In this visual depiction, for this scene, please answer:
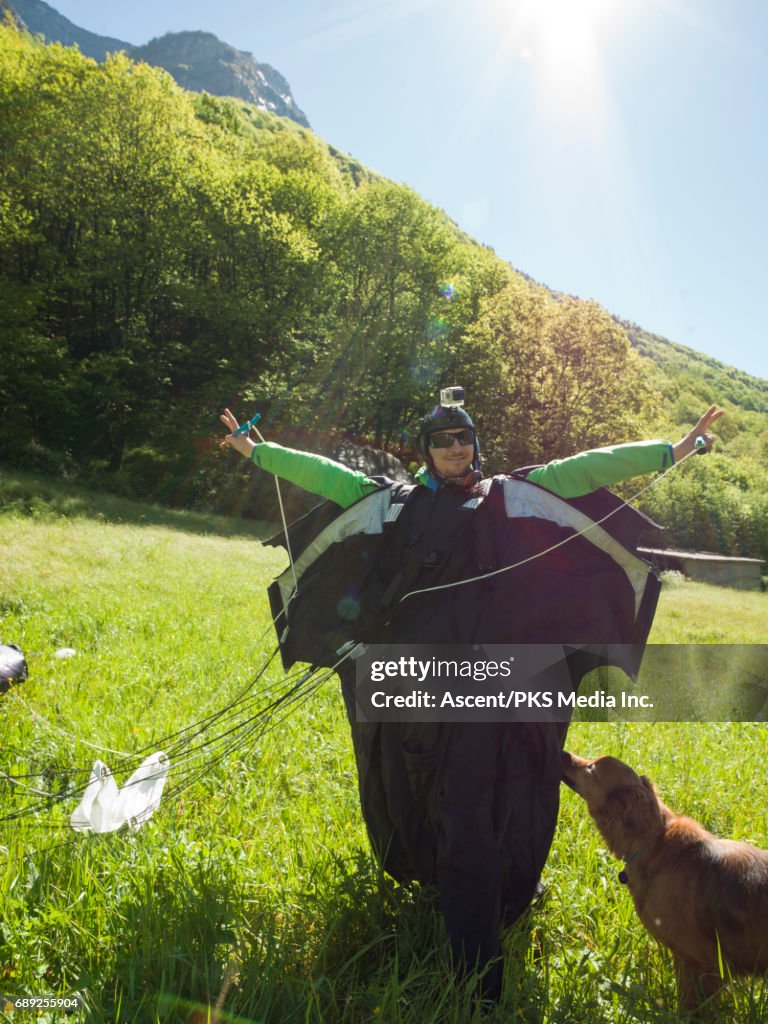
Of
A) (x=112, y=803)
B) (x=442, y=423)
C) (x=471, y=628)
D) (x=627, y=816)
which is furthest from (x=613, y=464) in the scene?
(x=112, y=803)

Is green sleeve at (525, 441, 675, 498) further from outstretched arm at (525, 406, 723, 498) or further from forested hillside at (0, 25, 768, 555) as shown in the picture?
forested hillside at (0, 25, 768, 555)

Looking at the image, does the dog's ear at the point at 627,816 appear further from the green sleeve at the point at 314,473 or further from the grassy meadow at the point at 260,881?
the green sleeve at the point at 314,473

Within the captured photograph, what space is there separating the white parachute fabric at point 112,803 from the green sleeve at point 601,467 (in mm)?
2713

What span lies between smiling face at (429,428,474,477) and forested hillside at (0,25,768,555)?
2437 cm

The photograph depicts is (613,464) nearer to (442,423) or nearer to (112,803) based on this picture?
(442,423)

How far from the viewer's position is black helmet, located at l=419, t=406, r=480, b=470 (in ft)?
10.7

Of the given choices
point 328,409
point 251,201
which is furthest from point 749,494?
point 251,201

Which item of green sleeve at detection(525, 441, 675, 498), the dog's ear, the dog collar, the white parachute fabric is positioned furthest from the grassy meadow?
green sleeve at detection(525, 441, 675, 498)

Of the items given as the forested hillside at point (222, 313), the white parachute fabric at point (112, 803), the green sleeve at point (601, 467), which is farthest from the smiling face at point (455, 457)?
the forested hillside at point (222, 313)

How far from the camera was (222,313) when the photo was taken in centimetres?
2959

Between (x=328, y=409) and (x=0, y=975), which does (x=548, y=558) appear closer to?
(x=0, y=975)

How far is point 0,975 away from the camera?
2523mm

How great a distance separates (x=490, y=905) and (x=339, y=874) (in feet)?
3.50

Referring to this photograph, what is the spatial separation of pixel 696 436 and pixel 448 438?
4.13 feet
